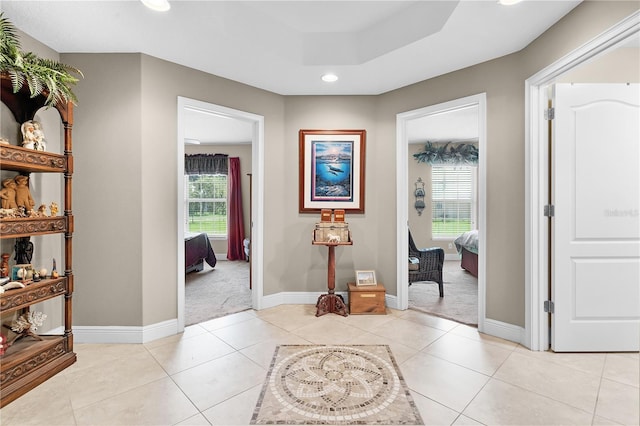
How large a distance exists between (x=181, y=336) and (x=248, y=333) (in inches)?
23.5

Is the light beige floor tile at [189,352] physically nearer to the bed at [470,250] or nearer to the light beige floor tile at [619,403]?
the light beige floor tile at [619,403]

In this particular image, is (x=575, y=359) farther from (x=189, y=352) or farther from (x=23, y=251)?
(x=23, y=251)

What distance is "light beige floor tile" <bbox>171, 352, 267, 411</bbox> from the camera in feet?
6.19

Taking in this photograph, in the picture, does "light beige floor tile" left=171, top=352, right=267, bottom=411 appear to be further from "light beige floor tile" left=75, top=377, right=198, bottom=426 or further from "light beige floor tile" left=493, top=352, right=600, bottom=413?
"light beige floor tile" left=493, top=352, right=600, bottom=413

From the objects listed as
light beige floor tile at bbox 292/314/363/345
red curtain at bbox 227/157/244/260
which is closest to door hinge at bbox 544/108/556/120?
light beige floor tile at bbox 292/314/363/345

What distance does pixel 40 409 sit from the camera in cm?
177

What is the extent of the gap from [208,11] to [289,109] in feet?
4.98

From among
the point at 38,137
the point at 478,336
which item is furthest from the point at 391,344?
the point at 38,137

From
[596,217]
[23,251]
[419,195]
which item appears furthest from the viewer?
[419,195]

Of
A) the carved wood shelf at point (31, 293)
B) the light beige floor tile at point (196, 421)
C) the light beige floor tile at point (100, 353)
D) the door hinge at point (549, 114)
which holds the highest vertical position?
the door hinge at point (549, 114)

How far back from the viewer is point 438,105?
3078mm

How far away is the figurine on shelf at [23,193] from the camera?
2135 mm

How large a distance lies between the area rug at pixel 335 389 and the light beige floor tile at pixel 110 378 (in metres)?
0.84

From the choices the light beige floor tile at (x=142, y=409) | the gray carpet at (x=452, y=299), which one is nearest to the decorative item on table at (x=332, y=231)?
the gray carpet at (x=452, y=299)
